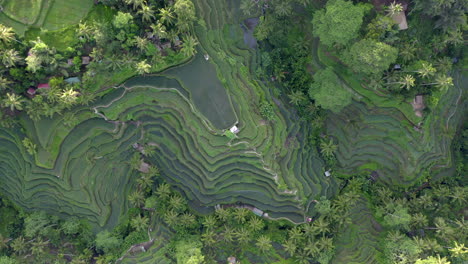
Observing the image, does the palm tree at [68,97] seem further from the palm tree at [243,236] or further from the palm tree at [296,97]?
the palm tree at [296,97]

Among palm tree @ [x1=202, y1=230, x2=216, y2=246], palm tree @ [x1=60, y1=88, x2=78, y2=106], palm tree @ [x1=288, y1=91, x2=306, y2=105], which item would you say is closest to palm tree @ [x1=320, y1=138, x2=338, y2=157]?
palm tree @ [x1=288, y1=91, x2=306, y2=105]

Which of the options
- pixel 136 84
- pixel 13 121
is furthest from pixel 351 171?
pixel 13 121

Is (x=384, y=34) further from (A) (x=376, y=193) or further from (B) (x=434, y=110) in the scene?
(A) (x=376, y=193)

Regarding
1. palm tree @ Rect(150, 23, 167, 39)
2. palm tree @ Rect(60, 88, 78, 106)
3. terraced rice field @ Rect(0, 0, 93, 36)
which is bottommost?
palm tree @ Rect(60, 88, 78, 106)

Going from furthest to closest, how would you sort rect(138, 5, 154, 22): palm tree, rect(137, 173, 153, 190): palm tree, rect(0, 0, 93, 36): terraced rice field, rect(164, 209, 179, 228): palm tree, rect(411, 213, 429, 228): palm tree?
rect(137, 173, 153, 190): palm tree
rect(164, 209, 179, 228): palm tree
rect(411, 213, 429, 228): palm tree
rect(0, 0, 93, 36): terraced rice field
rect(138, 5, 154, 22): palm tree

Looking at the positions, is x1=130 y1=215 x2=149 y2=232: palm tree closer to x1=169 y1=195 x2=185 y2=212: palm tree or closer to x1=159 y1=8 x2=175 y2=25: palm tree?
x1=169 y1=195 x2=185 y2=212: palm tree

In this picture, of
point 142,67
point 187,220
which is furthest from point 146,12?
point 187,220

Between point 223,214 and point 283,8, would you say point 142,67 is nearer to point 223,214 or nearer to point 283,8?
point 283,8
